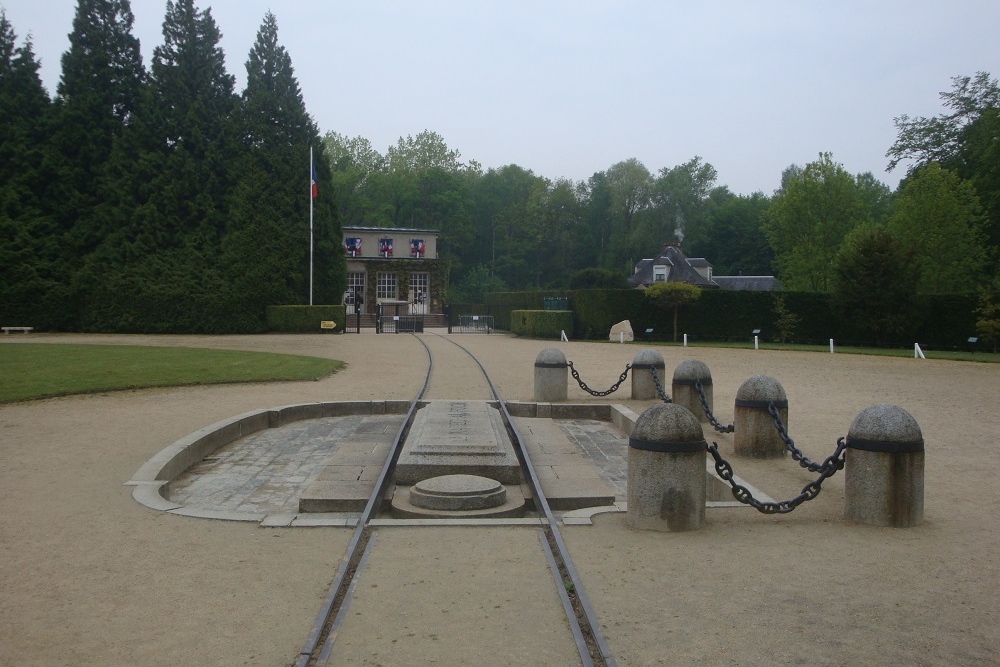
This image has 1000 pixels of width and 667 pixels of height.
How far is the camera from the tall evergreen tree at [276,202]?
37.8 m

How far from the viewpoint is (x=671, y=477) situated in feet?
20.2

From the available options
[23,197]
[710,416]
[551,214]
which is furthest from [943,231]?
[551,214]

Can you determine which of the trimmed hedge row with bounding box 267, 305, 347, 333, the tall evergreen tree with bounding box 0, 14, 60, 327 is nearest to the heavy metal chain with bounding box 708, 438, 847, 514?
the trimmed hedge row with bounding box 267, 305, 347, 333

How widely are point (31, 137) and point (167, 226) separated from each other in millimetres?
7402

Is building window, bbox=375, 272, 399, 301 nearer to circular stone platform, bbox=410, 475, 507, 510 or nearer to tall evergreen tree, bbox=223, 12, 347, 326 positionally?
tall evergreen tree, bbox=223, 12, 347, 326

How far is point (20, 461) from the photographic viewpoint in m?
8.91

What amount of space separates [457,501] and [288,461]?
141 inches

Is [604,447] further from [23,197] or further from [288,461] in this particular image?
[23,197]

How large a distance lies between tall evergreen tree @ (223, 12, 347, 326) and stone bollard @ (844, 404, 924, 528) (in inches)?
1315

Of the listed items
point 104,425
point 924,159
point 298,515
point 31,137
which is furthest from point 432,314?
point 298,515

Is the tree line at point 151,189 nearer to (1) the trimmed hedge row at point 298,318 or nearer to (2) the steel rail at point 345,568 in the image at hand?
(1) the trimmed hedge row at point 298,318

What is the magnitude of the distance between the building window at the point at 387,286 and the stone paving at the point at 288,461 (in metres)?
43.8

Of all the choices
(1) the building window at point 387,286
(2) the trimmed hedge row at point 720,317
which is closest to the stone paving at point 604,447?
(2) the trimmed hedge row at point 720,317

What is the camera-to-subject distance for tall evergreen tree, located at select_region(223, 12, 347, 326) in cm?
3778
